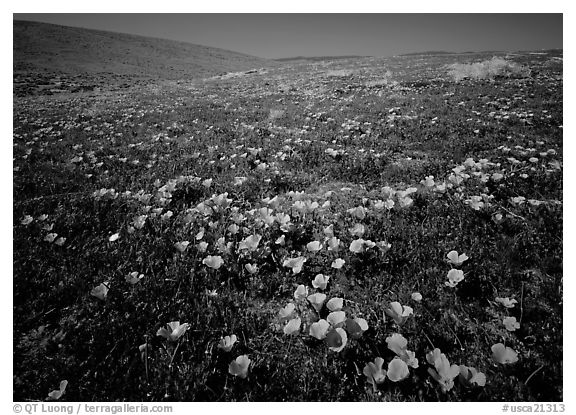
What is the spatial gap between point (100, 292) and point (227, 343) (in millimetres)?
1423

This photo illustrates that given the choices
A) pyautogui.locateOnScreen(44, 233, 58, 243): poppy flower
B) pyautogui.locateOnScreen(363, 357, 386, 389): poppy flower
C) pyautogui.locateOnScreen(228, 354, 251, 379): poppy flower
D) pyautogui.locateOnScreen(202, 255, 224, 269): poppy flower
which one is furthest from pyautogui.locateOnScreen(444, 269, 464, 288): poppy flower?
pyautogui.locateOnScreen(44, 233, 58, 243): poppy flower

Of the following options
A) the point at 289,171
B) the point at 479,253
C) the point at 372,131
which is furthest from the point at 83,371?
the point at 372,131

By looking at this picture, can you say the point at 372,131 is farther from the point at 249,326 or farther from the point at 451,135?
A: the point at 249,326

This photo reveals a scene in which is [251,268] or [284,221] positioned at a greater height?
[284,221]

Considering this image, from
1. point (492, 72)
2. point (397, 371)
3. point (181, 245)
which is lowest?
point (397, 371)

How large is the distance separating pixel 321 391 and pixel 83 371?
190 centimetres

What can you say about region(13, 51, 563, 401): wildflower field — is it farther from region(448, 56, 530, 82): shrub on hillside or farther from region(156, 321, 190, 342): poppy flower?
region(448, 56, 530, 82): shrub on hillside

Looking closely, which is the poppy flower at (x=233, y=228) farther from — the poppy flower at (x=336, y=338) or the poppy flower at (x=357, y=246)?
the poppy flower at (x=336, y=338)

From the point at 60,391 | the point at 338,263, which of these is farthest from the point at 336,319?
the point at 60,391

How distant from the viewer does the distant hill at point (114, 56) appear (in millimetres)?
38281

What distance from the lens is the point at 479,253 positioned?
332 cm

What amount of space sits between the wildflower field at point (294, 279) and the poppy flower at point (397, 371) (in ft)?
0.05

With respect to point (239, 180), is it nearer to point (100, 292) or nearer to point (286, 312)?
point (100, 292)

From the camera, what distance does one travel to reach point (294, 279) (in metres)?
3.31
